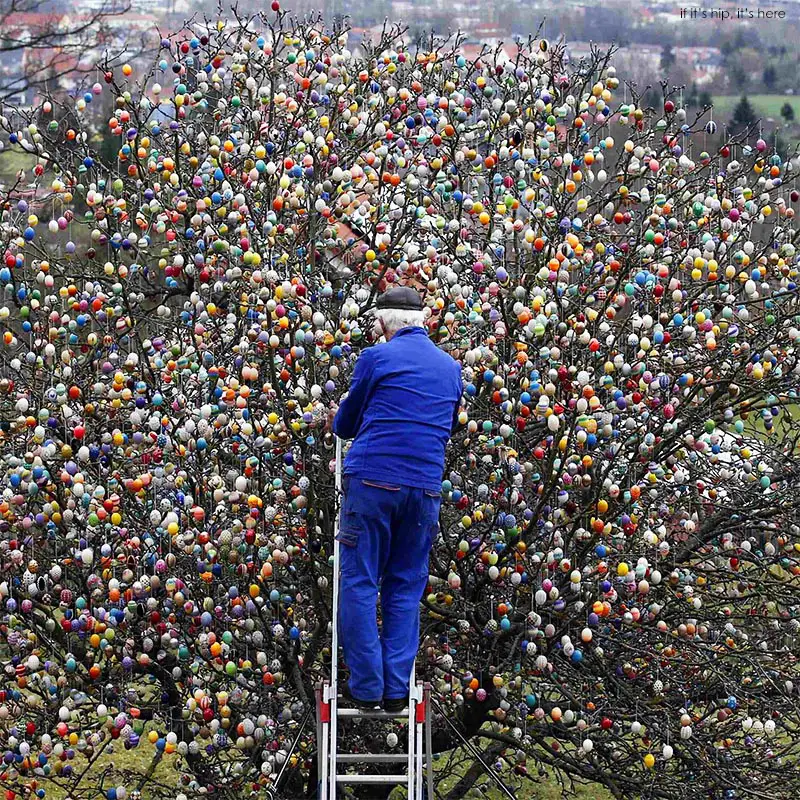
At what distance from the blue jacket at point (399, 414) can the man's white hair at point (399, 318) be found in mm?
76

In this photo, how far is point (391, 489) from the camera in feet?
18.7

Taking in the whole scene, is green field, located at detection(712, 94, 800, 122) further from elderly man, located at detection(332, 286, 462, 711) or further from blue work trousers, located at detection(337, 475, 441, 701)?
blue work trousers, located at detection(337, 475, 441, 701)

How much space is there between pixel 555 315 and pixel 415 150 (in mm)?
1435

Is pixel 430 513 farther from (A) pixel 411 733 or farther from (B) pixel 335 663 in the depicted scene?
(A) pixel 411 733

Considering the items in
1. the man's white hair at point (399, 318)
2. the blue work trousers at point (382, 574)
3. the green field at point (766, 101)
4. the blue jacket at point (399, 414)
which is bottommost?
the blue work trousers at point (382, 574)

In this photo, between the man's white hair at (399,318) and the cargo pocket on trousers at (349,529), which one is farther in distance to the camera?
the man's white hair at (399,318)

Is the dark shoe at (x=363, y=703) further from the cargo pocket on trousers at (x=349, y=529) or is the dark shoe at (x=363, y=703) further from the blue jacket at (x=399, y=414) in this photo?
the blue jacket at (x=399, y=414)

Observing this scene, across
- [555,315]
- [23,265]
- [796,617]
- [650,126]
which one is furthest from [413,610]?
[650,126]

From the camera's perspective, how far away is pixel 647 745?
7133 mm

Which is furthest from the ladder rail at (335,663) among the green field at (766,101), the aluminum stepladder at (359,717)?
the green field at (766,101)

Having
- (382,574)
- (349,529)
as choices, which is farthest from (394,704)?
(349,529)

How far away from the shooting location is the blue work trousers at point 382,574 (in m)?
5.73

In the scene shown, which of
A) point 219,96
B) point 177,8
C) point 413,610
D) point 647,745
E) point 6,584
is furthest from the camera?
point 177,8

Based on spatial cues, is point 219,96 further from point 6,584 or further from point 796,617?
point 796,617
